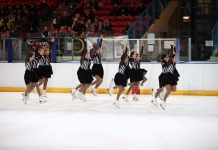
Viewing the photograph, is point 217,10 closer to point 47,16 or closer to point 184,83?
point 184,83

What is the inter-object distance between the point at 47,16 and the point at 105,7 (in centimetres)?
240

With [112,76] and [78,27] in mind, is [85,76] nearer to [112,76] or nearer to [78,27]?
[112,76]

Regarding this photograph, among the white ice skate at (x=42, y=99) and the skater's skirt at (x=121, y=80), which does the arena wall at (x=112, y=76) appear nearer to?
the white ice skate at (x=42, y=99)

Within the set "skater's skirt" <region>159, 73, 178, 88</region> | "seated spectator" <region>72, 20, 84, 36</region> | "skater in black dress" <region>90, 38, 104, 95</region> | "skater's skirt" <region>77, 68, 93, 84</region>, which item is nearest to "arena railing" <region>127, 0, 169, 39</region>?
"seated spectator" <region>72, 20, 84, 36</region>

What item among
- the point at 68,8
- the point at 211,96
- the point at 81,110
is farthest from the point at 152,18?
the point at 81,110

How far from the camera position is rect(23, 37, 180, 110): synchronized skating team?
10.8 m

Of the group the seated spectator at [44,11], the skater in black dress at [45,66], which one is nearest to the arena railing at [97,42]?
the skater in black dress at [45,66]

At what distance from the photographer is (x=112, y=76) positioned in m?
13.9

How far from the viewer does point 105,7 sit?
19.2m

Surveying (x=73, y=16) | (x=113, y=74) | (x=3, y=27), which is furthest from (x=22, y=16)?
(x=113, y=74)

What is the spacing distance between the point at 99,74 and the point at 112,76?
1001mm

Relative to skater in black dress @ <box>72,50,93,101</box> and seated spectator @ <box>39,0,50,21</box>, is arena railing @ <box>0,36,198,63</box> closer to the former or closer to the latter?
skater in black dress @ <box>72,50,93,101</box>

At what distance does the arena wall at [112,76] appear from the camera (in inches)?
515

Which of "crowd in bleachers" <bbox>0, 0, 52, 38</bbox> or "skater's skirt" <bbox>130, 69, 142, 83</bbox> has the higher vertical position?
"crowd in bleachers" <bbox>0, 0, 52, 38</bbox>
